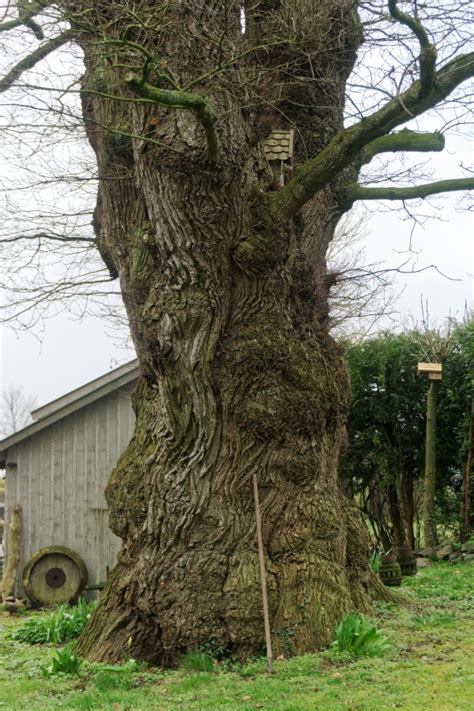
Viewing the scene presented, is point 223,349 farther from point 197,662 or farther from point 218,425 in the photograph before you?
point 197,662

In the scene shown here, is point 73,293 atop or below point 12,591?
atop

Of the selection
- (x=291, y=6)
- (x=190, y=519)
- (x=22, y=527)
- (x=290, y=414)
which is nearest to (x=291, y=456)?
(x=290, y=414)

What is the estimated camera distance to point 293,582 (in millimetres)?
7195

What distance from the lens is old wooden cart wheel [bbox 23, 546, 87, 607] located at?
531 inches

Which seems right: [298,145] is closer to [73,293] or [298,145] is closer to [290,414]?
[290,414]

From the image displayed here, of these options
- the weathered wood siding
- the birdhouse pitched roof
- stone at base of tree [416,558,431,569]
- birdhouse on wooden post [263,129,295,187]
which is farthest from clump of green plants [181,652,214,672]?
stone at base of tree [416,558,431,569]

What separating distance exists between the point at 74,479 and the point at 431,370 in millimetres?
6299

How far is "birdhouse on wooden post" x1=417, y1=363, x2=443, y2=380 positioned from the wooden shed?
15.8 feet

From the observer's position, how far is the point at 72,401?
14.2 metres

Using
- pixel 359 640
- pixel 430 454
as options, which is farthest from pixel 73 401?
pixel 359 640

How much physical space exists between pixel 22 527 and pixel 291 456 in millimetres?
8028

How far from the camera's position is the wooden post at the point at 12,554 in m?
13.7

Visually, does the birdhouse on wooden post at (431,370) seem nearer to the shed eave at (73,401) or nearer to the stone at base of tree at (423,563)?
the stone at base of tree at (423,563)

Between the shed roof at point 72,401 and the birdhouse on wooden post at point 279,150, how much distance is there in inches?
257
